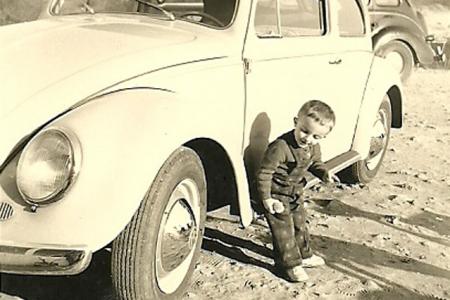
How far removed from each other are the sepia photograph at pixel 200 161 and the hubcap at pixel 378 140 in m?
0.23

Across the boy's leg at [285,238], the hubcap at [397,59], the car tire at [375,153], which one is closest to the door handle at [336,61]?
the car tire at [375,153]

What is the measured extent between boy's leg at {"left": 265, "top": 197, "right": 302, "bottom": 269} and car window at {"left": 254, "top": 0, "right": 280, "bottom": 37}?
1.07 metres

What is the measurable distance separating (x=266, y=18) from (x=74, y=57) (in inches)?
55.5

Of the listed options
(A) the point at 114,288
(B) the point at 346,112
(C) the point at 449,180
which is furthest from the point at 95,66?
(C) the point at 449,180

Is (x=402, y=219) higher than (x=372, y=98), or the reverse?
(x=372, y=98)

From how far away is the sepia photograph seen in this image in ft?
9.73

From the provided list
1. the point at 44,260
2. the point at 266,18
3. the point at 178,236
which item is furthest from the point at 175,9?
the point at 44,260

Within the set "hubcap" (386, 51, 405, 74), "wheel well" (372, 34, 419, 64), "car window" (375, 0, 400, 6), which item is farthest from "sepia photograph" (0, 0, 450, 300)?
"hubcap" (386, 51, 405, 74)

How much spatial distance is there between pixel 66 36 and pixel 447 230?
9.59 ft

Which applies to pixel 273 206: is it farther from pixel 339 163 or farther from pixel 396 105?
pixel 396 105

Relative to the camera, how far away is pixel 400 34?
12594 mm

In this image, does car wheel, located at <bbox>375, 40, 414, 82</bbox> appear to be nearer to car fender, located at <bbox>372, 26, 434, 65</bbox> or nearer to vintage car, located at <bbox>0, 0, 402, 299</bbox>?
car fender, located at <bbox>372, 26, 434, 65</bbox>

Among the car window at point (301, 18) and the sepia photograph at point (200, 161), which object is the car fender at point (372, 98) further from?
the car window at point (301, 18)

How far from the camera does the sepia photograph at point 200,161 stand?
9.73ft
